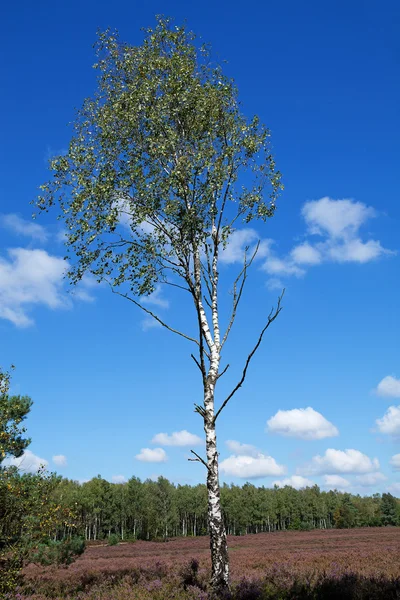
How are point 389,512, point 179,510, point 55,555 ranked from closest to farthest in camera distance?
1. point 55,555
2. point 389,512
3. point 179,510

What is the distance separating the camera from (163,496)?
337 ft

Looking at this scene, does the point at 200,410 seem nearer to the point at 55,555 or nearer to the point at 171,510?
the point at 55,555

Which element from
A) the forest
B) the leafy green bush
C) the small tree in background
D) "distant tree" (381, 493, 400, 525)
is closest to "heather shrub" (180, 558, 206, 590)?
the small tree in background

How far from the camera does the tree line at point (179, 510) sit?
103000mm

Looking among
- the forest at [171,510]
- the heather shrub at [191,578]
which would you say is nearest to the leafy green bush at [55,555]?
the heather shrub at [191,578]

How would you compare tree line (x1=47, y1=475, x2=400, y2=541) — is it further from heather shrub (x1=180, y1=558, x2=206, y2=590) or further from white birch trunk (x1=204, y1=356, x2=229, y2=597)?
white birch trunk (x1=204, y1=356, x2=229, y2=597)

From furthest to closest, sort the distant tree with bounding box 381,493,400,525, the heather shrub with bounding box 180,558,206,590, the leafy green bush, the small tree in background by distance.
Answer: the distant tree with bounding box 381,493,400,525
the leafy green bush
the heather shrub with bounding box 180,558,206,590
the small tree in background

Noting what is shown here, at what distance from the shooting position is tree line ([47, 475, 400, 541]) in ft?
338

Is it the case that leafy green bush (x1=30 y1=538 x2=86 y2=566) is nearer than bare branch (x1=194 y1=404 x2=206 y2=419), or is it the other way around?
bare branch (x1=194 y1=404 x2=206 y2=419)

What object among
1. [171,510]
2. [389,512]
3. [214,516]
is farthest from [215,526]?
[389,512]

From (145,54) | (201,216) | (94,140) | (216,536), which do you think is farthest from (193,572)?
(145,54)

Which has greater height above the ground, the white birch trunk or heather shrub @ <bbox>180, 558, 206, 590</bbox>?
the white birch trunk

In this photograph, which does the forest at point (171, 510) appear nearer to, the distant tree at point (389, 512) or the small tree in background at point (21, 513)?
the distant tree at point (389, 512)

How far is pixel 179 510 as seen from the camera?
124688 mm
